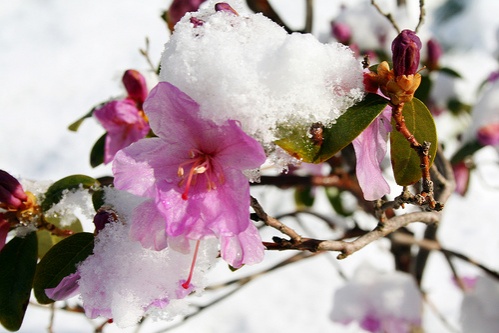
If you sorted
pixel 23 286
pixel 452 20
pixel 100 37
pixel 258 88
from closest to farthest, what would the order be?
pixel 258 88 → pixel 23 286 → pixel 100 37 → pixel 452 20

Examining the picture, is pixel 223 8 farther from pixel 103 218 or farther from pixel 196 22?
pixel 103 218

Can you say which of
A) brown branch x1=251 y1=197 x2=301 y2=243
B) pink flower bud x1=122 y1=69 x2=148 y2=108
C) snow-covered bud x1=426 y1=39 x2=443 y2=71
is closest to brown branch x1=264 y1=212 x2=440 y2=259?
brown branch x1=251 y1=197 x2=301 y2=243

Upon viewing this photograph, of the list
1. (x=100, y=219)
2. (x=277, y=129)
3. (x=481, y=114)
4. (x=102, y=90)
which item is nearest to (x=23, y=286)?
(x=100, y=219)

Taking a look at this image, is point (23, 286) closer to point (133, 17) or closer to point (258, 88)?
point (258, 88)

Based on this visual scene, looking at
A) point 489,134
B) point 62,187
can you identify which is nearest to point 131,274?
point 62,187

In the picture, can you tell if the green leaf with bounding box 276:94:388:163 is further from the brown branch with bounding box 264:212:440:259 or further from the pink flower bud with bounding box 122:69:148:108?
the pink flower bud with bounding box 122:69:148:108
